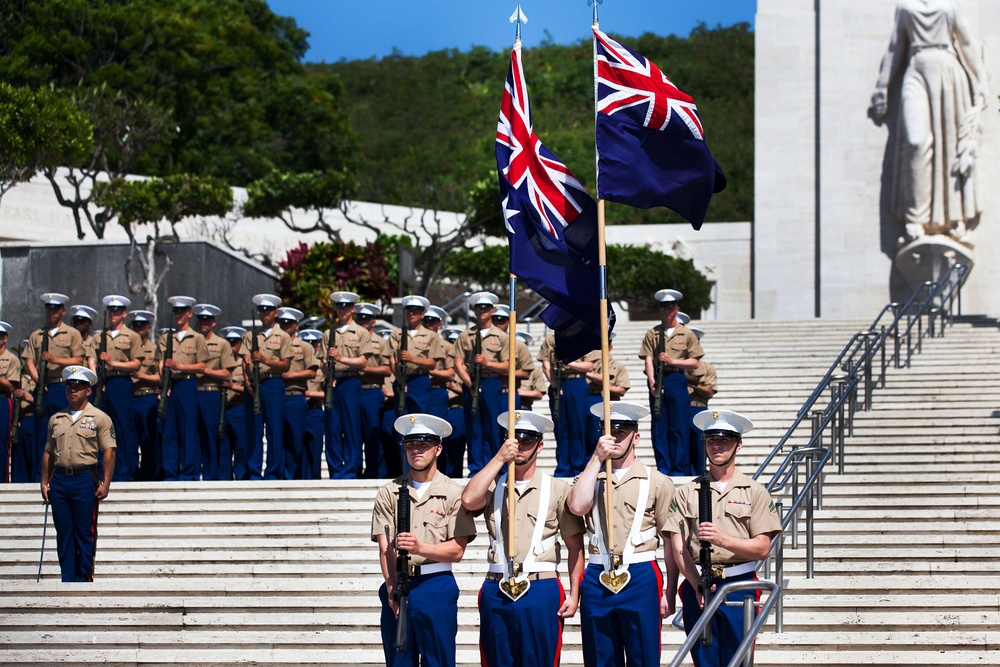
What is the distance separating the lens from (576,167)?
4538cm

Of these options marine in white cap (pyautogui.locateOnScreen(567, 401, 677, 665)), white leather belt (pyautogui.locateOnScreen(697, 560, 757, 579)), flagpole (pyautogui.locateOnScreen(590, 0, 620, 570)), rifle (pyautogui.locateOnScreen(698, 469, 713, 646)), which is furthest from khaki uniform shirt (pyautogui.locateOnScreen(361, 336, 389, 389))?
rifle (pyautogui.locateOnScreen(698, 469, 713, 646))

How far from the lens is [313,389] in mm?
14547

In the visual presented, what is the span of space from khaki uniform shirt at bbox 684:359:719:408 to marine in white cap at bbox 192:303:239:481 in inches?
170

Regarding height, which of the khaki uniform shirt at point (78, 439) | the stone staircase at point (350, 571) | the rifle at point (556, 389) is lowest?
the stone staircase at point (350, 571)

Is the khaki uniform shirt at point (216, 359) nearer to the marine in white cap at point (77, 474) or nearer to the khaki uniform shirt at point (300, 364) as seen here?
the khaki uniform shirt at point (300, 364)

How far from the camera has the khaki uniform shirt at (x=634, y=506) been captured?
7914 mm

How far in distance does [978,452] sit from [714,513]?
6.44 m

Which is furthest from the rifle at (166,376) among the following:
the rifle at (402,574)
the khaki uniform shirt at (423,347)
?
the rifle at (402,574)

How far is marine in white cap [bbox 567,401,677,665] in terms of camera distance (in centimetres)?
770

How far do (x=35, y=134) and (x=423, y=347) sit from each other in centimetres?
1002

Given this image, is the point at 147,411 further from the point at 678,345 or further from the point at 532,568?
the point at 532,568

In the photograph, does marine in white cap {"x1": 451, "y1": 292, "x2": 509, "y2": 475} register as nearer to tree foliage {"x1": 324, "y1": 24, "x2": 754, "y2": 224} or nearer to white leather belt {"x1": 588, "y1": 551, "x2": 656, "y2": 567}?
white leather belt {"x1": 588, "y1": 551, "x2": 656, "y2": 567}

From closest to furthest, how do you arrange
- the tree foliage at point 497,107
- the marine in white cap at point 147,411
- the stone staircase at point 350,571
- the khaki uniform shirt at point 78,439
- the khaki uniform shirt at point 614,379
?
the stone staircase at point 350,571, the khaki uniform shirt at point 78,439, the khaki uniform shirt at point 614,379, the marine in white cap at point 147,411, the tree foliage at point 497,107

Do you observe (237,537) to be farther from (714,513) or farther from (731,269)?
(731,269)
